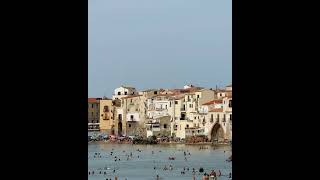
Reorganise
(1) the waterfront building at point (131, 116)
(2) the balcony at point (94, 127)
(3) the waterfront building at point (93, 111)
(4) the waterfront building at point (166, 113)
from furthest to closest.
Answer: (2) the balcony at point (94, 127), (3) the waterfront building at point (93, 111), (1) the waterfront building at point (131, 116), (4) the waterfront building at point (166, 113)

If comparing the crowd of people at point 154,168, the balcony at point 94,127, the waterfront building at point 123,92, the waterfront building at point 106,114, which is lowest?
the crowd of people at point 154,168

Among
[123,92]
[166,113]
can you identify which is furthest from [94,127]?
[166,113]

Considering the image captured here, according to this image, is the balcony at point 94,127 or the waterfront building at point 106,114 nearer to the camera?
the waterfront building at point 106,114

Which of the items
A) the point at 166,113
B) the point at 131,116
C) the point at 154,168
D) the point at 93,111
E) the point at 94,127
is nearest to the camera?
the point at 154,168

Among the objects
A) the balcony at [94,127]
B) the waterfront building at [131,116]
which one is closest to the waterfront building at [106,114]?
the waterfront building at [131,116]

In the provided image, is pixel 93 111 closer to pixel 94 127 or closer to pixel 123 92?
pixel 94 127

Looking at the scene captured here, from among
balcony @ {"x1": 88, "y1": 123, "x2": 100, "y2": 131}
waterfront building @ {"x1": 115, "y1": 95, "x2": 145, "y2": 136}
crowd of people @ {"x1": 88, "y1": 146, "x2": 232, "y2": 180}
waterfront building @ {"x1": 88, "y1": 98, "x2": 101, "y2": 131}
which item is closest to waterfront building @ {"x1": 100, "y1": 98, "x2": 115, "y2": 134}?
waterfront building @ {"x1": 88, "y1": 98, "x2": 101, "y2": 131}

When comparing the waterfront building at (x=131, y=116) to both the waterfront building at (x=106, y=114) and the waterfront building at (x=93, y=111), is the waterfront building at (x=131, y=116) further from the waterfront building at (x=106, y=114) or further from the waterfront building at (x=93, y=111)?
the waterfront building at (x=93, y=111)

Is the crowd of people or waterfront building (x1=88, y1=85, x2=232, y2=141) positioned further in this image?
waterfront building (x1=88, y1=85, x2=232, y2=141)

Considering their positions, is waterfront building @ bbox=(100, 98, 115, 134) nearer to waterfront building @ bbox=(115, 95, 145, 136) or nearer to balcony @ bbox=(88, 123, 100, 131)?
waterfront building @ bbox=(115, 95, 145, 136)
